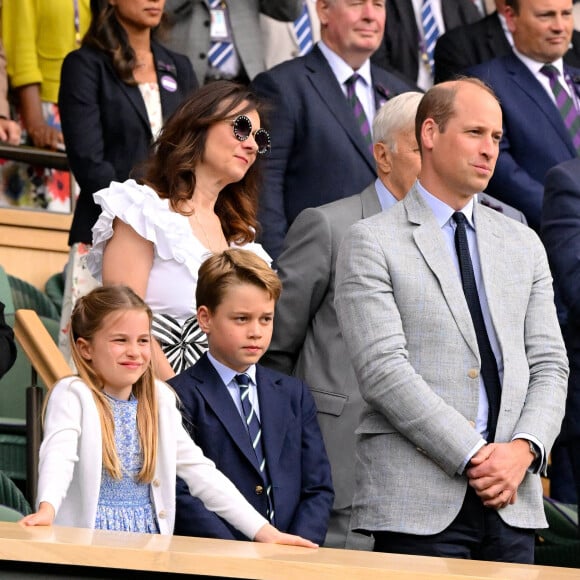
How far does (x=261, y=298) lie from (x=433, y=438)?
0.71 m

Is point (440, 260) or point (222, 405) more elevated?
point (440, 260)

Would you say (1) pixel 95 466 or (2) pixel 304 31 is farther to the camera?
(2) pixel 304 31

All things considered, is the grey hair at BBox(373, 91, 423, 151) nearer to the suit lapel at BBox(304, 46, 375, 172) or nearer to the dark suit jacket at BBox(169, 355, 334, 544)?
the suit lapel at BBox(304, 46, 375, 172)

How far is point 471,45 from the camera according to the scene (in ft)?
27.2

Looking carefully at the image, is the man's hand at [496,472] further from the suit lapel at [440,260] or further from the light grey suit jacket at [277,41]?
the light grey suit jacket at [277,41]

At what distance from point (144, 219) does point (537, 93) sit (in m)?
2.78

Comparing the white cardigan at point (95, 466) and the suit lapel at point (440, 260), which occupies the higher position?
the suit lapel at point (440, 260)

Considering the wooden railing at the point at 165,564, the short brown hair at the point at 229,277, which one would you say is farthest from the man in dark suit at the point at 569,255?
the wooden railing at the point at 165,564

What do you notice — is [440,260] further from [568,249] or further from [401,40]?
[401,40]

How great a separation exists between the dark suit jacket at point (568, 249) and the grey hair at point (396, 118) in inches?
24.5

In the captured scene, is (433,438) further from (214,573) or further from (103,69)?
(103,69)

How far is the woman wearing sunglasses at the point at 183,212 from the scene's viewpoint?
5.24m

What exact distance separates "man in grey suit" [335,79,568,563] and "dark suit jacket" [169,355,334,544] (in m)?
0.16

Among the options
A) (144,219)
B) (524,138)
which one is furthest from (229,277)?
(524,138)
